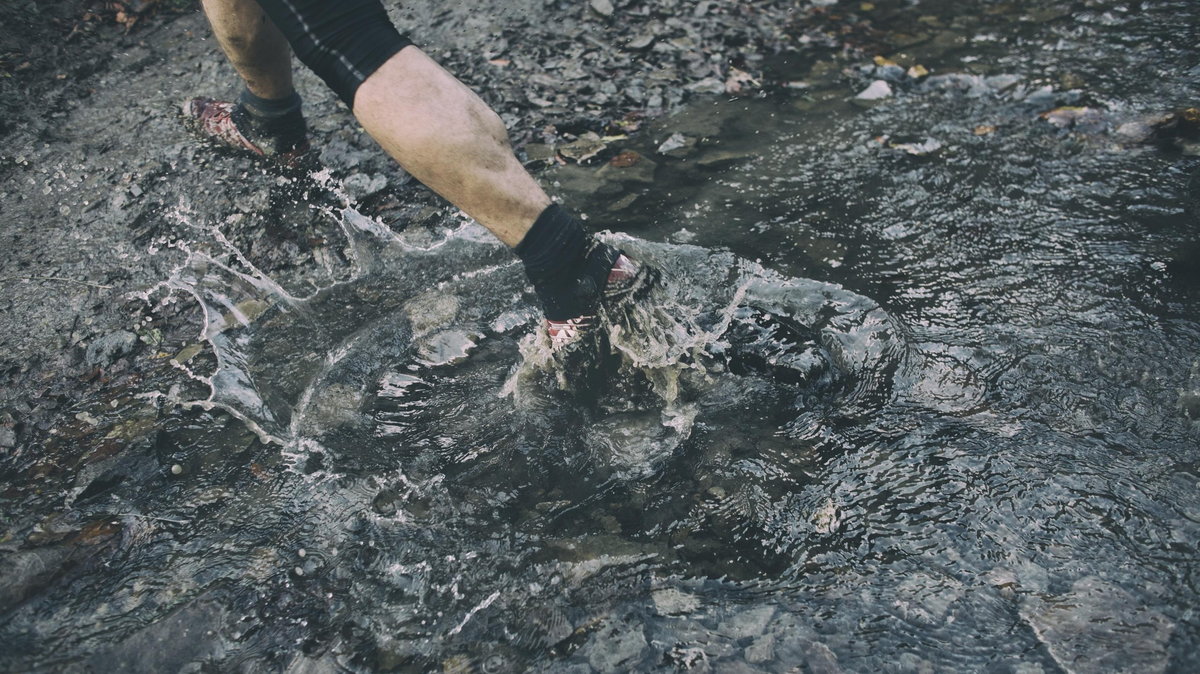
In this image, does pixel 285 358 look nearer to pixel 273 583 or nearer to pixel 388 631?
pixel 273 583

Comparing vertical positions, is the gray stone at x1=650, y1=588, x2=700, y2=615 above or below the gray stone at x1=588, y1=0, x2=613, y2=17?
below

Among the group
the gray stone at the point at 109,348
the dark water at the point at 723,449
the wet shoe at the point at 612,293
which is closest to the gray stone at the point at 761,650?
the dark water at the point at 723,449

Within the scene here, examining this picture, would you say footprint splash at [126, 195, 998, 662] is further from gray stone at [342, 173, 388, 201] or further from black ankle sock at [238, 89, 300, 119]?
black ankle sock at [238, 89, 300, 119]

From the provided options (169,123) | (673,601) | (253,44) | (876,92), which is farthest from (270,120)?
(876,92)

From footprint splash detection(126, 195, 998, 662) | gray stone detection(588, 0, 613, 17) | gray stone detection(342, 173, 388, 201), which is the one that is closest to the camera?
footprint splash detection(126, 195, 998, 662)

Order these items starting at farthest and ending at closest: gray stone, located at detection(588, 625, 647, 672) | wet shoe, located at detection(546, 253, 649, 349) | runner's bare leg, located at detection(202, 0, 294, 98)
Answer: runner's bare leg, located at detection(202, 0, 294, 98) < wet shoe, located at detection(546, 253, 649, 349) < gray stone, located at detection(588, 625, 647, 672)

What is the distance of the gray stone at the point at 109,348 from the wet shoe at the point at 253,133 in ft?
3.56

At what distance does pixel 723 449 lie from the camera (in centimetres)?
199

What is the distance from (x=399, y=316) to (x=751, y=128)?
6.33 ft

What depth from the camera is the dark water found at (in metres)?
1.57

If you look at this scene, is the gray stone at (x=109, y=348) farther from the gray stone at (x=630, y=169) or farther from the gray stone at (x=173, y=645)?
the gray stone at (x=630, y=169)

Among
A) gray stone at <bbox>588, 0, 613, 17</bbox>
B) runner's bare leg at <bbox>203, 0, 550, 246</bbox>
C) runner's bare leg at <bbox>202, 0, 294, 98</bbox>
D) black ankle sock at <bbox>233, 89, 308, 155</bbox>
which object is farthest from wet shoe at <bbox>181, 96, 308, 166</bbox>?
gray stone at <bbox>588, 0, 613, 17</bbox>

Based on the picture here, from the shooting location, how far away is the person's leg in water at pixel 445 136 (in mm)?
1903

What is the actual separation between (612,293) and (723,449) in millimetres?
561
